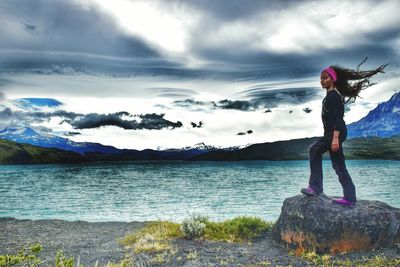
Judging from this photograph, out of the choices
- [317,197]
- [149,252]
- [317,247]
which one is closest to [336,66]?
[317,197]

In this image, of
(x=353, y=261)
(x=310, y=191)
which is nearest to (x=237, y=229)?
(x=310, y=191)

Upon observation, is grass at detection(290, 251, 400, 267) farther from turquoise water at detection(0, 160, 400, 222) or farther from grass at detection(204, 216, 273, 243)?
turquoise water at detection(0, 160, 400, 222)

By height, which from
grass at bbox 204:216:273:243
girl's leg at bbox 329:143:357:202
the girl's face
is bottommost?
grass at bbox 204:216:273:243

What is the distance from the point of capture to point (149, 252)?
461 inches

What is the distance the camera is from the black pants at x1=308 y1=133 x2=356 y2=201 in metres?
11.5

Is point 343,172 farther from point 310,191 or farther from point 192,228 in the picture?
point 192,228

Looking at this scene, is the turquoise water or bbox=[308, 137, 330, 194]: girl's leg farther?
the turquoise water

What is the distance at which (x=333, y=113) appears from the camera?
11.3 metres

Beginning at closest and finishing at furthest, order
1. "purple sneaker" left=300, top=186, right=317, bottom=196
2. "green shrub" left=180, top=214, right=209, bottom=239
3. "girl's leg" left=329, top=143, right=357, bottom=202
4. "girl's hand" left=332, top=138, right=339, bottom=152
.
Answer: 1. "girl's hand" left=332, top=138, right=339, bottom=152
2. "girl's leg" left=329, top=143, right=357, bottom=202
3. "purple sneaker" left=300, top=186, right=317, bottom=196
4. "green shrub" left=180, top=214, right=209, bottom=239

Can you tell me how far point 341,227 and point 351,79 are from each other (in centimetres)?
399

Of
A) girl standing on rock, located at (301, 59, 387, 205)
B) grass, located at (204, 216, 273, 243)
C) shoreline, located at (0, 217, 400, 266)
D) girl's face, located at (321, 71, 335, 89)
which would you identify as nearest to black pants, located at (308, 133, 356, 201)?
girl standing on rock, located at (301, 59, 387, 205)

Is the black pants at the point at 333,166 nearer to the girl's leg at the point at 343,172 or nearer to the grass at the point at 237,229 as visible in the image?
the girl's leg at the point at 343,172

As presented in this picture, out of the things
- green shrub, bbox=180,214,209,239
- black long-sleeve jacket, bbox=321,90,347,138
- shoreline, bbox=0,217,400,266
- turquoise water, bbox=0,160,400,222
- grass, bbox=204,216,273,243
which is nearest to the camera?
shoreline, bbox=0,217,400,266

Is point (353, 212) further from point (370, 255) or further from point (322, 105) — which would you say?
point (322, 105)
